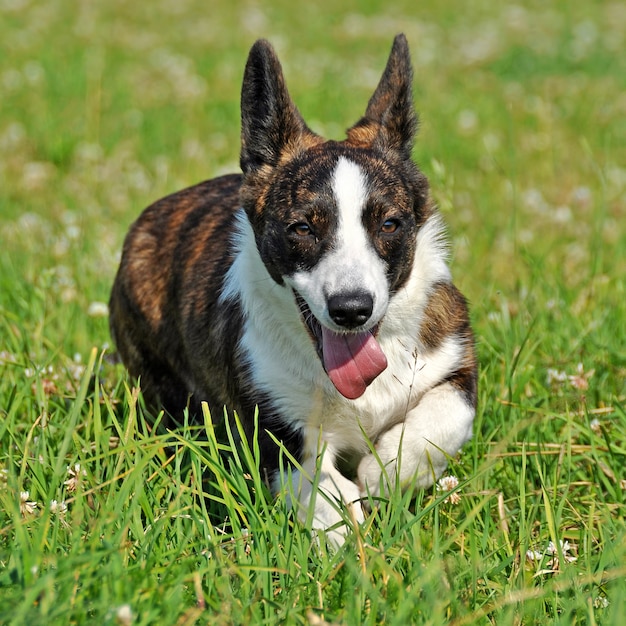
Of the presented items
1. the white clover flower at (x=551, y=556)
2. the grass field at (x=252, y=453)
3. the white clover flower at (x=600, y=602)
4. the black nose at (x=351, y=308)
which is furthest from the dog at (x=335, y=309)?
the white clover flower at (x=600, y=602)

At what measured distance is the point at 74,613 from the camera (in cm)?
238

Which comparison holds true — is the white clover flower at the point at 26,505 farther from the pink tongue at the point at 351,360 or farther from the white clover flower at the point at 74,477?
the pink tongue at the point at 351,360

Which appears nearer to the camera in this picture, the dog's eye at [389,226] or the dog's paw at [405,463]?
the dog's paw at [405,463]

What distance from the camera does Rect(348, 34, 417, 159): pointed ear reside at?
3.99 metres

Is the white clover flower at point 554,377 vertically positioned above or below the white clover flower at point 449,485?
above

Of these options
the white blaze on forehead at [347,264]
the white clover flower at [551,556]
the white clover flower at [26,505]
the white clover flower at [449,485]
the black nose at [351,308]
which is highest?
the white blaze on forehead at [347,264]

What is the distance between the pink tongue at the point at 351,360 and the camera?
3545 millimetres

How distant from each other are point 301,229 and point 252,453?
0.91 meters

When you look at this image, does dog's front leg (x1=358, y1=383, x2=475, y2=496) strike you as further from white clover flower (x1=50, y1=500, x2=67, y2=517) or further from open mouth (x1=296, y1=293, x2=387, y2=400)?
white clover flower (x1=50, y1=500, x2=67, y2=517)

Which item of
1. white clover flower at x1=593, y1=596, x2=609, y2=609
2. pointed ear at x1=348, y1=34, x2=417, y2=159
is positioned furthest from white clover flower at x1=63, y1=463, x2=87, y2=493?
pointed ear at x1=348, y1=34, x2=417, y2=159

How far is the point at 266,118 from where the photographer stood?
3.99 meters

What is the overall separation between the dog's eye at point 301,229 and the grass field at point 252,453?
80 centimetres

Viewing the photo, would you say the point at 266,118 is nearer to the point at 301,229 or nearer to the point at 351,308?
the point at 301,229

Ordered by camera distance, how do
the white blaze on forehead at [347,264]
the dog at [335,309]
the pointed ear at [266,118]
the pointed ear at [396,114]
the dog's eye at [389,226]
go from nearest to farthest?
the white blaze on forehead at [347,264] → the dog at [335,309] → the dog's eye at [389,226] → the pointed ear at [266,118] → the pointed ear at [396,114]
